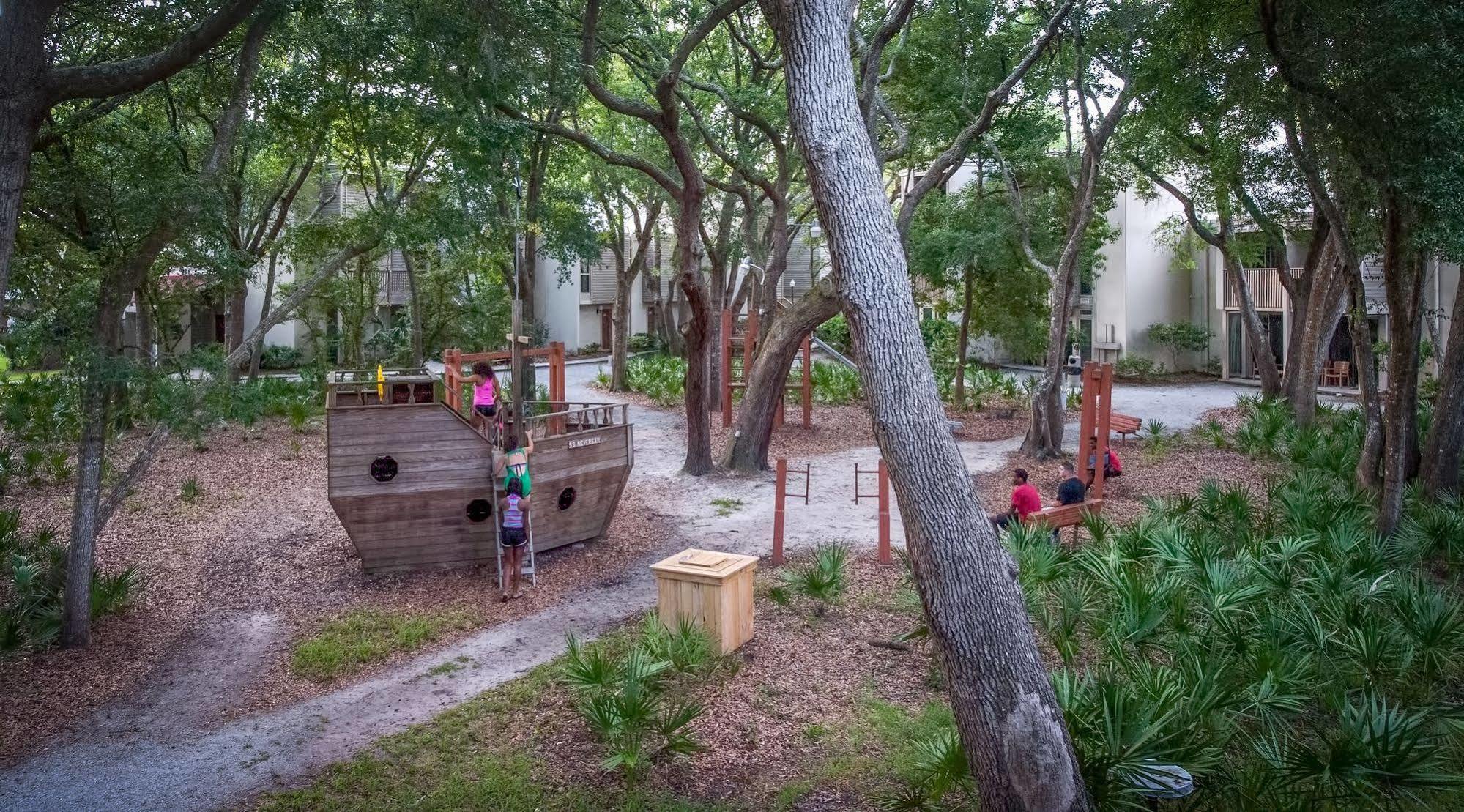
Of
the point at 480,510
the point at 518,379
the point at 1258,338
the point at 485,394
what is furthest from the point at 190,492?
the point at 1258,338

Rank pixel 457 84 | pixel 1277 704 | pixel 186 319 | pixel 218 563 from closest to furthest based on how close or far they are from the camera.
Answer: pixel 1277 704, pixel 218 563, pixel 457 84, pixel 186 319

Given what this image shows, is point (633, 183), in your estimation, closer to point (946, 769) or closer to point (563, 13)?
point (563, 13)

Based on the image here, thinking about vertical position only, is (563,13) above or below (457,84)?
above

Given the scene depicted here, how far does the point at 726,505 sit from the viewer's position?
51.0 ft

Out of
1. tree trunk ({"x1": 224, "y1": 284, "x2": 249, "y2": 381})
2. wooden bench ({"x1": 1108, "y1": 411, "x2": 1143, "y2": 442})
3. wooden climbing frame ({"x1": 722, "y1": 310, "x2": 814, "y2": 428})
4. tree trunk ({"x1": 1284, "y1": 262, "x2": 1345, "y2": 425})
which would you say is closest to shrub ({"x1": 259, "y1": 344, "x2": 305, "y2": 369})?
tree trunk ({"x1": 224, "y1": 284, "x2": 249, "y2": 381})

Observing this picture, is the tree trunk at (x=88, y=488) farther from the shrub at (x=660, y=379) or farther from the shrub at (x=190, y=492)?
the shrub at (x=660, y=379)

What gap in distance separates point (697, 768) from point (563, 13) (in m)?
11.4

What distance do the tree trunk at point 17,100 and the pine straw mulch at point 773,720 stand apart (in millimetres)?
4308

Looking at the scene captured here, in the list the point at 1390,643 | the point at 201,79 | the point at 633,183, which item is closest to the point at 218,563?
the point at 201,79

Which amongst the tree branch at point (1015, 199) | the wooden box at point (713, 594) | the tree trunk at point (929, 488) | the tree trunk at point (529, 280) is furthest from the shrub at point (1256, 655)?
the tree trunk at point (529, 280)

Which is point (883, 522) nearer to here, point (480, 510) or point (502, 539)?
point (502, 539)

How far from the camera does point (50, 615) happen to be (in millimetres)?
10211

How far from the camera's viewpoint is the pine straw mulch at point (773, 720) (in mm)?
6961

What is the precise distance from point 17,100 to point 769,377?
1189 cm
